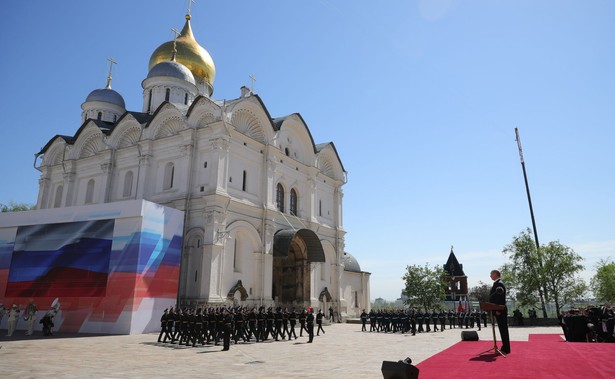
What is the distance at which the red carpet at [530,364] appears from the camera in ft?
21.7

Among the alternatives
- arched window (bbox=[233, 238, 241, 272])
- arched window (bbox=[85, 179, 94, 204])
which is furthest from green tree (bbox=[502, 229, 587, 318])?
arched window (bbox=[85, 179, 94, 204])

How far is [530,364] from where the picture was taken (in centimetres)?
755

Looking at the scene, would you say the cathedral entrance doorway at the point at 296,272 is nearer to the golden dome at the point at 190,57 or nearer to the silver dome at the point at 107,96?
the golden dome at the point at 190,57

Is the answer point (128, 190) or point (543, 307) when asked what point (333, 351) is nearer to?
point (128, 190)

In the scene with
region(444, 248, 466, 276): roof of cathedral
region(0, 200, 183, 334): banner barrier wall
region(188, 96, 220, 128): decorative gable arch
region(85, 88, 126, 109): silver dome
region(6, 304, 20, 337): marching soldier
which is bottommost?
region(6, 304, 20, 337): marching soldier

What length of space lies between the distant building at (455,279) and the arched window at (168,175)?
4258 centimetres

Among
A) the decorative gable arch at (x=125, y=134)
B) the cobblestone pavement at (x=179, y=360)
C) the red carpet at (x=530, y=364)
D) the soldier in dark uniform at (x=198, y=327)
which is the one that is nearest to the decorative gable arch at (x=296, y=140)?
the decorative gable arch at (x=125, y=134)

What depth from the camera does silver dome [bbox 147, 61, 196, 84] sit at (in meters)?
33.4

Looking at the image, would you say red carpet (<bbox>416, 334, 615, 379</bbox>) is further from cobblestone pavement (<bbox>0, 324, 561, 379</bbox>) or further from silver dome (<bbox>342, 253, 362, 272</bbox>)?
silver dome (<bbox>342, 253, 362, 272</bbox>)

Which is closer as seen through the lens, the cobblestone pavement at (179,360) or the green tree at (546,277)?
the cobblestone pavement at (179,360)

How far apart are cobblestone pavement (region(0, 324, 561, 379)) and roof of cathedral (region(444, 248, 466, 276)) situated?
154ft

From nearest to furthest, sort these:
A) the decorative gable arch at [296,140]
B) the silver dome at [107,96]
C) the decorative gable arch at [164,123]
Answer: the decorative gable arch at [164,123], the decorative gable arch at [296,140], the silver dome at [107,96]

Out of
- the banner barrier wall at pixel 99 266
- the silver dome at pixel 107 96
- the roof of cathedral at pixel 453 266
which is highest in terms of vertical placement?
the silver dome at pixel 107 96

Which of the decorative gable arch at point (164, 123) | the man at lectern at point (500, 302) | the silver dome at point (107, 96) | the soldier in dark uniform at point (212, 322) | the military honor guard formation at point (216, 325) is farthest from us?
the silver dome at point (107, 96)
